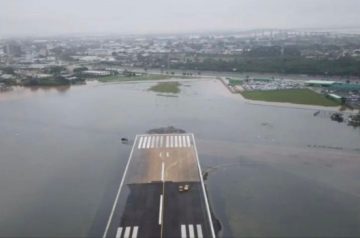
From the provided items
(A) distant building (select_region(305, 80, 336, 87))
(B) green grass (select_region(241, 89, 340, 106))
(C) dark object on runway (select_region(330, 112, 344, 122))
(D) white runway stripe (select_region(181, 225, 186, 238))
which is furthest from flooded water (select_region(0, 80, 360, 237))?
(A) distant building (select_region(305, 80, 336, 87))

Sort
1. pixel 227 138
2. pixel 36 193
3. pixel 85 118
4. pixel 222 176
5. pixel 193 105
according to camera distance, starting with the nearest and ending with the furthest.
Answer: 1. pixel 36 193
2. pixel 222 176
3. pixel 227 138
4. pixel 85 118
5. pixel 193 105

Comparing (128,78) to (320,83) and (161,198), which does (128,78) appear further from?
(161,198)

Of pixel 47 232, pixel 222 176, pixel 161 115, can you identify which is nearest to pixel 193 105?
pixel 161 115

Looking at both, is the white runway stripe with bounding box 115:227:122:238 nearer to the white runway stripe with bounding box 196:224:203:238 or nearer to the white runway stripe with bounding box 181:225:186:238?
the white runway stripe with bounding box 181:225:186:238

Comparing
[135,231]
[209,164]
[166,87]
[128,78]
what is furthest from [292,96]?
[135,231]

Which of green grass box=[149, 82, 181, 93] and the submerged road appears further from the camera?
green grass box=[149, 82, 181, 93]

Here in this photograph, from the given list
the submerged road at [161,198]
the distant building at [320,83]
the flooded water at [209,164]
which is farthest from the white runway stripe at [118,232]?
the distant building at [320,83]

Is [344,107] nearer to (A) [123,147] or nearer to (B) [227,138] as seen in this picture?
(B) [227,138]
